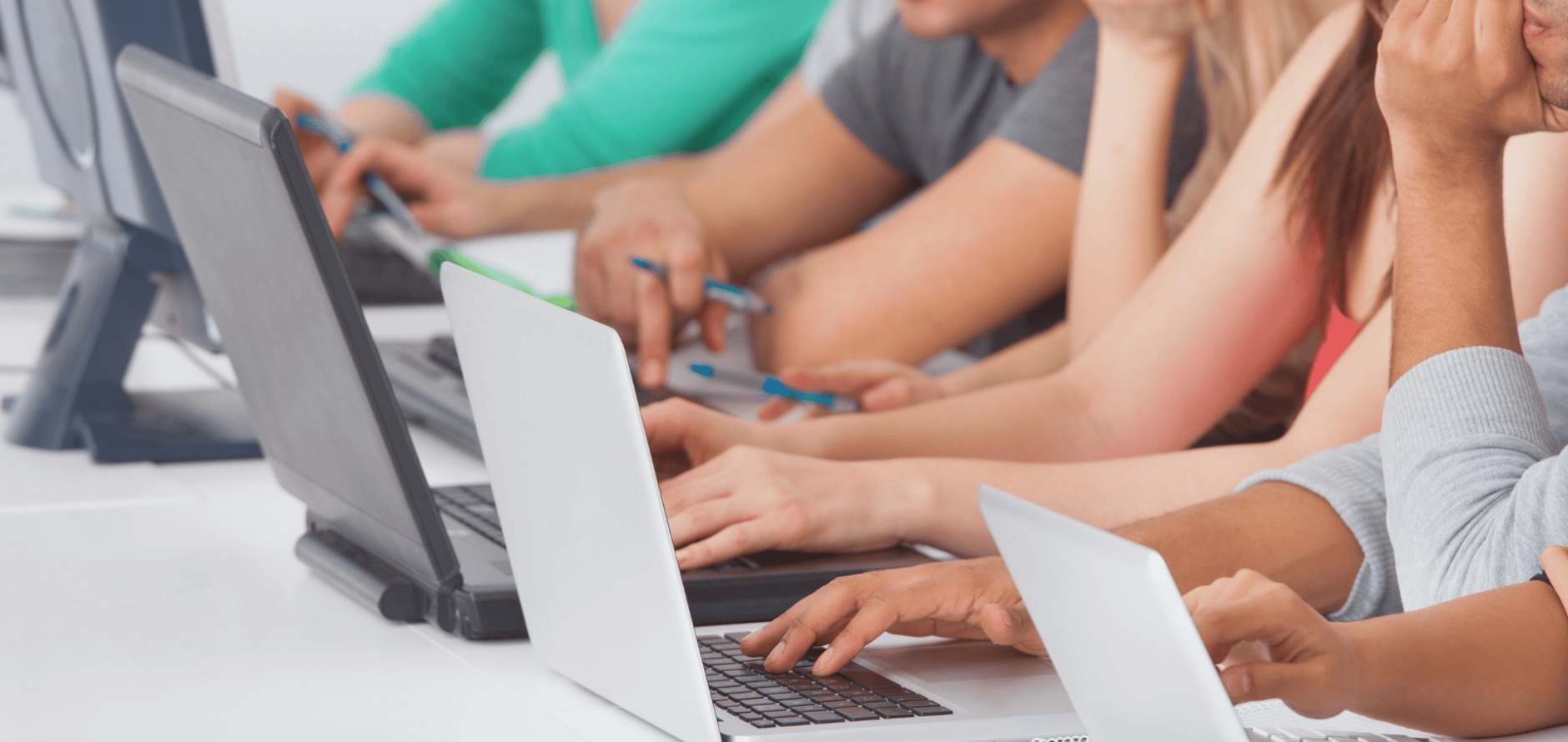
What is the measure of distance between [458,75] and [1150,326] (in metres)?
1.69

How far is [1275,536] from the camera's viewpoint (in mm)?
682

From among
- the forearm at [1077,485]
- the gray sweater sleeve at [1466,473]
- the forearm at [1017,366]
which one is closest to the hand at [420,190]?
the forearm at [1017,366]

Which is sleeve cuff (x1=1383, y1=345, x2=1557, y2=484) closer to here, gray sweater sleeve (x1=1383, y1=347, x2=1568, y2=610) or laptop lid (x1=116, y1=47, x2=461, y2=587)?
gray sweater sleeve (x1=1383, y1=347, x2=1568, y2=610)

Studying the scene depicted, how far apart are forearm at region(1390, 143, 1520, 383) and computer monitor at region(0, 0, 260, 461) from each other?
72 cm

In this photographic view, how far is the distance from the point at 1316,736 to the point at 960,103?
99cm

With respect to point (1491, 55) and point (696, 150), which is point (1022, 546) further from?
point (696, 150)

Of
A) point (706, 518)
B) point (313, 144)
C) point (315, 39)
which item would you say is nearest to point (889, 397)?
point (706, 518)

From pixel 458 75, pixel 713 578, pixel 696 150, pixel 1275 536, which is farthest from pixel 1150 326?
pixel 458 75

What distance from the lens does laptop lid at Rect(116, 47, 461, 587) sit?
0.61 m

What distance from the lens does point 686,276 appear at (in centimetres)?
124

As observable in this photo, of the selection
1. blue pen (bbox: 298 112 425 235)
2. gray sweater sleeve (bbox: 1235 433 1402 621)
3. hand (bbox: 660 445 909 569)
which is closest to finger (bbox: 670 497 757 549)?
hand (bbox: 660 445 909 569)

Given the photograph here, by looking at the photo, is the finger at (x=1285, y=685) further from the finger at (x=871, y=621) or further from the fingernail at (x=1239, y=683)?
the finger at (x=871, y=621)

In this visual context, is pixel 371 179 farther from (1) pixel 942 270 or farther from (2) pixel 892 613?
(2) pixel 892 613

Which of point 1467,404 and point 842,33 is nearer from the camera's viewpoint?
point 1467,404
